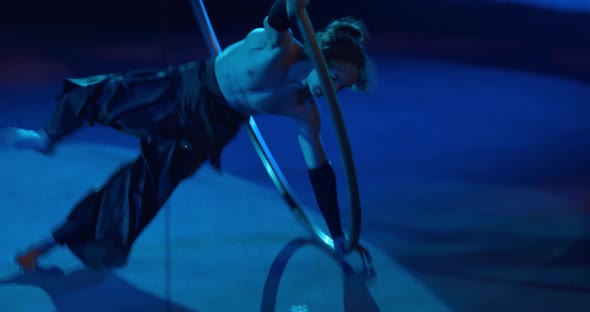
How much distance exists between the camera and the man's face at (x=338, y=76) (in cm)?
146

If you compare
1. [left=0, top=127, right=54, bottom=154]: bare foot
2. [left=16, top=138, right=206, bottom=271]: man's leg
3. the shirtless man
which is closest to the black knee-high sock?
the shirtless man

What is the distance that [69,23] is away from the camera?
71.6 inches

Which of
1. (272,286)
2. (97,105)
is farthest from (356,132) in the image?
(97,105)

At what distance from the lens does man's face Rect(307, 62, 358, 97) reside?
146 centimetres

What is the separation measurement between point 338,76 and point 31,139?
0.82m

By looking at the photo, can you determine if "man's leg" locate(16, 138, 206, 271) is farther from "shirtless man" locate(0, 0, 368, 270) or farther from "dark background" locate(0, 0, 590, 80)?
"dark background" locate(0, 0, 590, 80)

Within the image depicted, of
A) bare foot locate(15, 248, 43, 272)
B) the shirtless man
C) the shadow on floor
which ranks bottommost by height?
the shadow on floor

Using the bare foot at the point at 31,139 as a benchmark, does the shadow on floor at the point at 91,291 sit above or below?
below

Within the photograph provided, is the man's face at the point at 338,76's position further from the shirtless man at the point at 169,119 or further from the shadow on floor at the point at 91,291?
the shadow on floor at the point at 91,291

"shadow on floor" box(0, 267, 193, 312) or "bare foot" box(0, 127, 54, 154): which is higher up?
"bare foot" box(0, 127, 54, 154)

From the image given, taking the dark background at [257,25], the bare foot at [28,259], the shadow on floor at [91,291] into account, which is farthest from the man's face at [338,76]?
the bare foot at [28,259]

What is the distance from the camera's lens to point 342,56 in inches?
58.2

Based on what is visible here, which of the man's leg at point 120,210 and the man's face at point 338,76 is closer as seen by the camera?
the man's face at point 338,76

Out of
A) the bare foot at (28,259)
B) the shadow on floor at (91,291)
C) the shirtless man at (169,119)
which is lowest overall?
the shadow on floor at (91,291)
